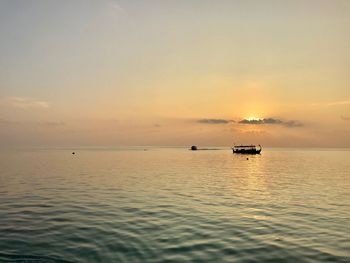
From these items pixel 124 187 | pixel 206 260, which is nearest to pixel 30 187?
pixel 124 187

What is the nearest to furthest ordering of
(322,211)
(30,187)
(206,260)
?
(206,260) → (322,211) → (30,187)

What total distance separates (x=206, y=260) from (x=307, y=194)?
99.8ft

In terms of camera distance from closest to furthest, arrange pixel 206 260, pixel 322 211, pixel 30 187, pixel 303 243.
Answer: pixel 206 260 → pixel 303 243 → pixel 322 211 → pixel 30 187

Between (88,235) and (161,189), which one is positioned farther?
(161,189)

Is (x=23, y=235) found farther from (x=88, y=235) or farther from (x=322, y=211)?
(x=322, y=211)

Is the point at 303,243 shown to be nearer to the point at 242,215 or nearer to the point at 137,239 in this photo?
the point at 242,215

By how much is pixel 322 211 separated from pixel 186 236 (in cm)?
1664

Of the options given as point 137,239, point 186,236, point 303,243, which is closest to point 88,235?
point 137,239

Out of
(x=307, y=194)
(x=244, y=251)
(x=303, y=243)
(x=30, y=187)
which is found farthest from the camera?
(x=30, y=187)

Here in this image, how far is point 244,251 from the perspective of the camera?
18.3 meters

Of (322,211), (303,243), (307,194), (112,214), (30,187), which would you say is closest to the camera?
(303,243)

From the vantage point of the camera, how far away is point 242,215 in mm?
28500

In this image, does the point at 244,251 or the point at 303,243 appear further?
the point at 303,243

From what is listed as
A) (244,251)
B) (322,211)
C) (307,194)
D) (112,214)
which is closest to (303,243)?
(244,251)
